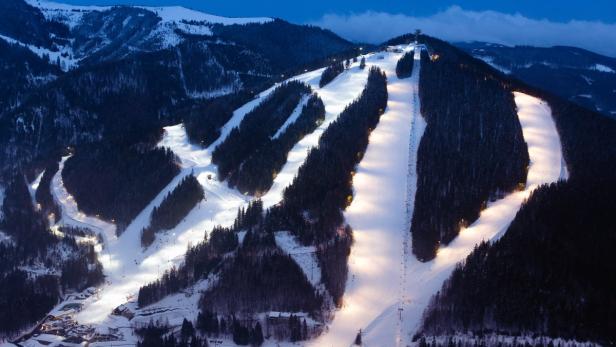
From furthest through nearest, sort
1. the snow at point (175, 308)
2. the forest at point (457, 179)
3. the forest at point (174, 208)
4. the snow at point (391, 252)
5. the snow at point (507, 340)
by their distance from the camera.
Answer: the forest at point (174, 208) → the forest at point (457, 179) → the snow at point (175, 308) → the snow at point (391, 252) → the snow at point (507, 340)

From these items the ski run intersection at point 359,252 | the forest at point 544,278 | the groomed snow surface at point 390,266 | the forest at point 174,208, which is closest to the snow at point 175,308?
the ski run intersection at point 359,252

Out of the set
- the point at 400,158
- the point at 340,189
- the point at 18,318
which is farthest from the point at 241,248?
the point at 400,158

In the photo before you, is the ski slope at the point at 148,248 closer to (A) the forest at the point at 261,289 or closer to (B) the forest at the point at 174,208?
(B) the forest at the point at 174,208

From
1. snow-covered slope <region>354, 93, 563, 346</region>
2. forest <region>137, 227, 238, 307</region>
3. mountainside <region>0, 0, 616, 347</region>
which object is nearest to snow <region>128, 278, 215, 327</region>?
mountainside <region>0, 0, 616, 347</region>

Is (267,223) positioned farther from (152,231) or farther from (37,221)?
(37,221)

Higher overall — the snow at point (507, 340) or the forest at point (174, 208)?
the forest at point (174, 208)

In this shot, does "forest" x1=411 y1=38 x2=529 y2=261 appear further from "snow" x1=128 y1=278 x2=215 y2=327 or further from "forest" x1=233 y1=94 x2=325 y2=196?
"snow" x1=128 y1=278 x2=215 y2=327

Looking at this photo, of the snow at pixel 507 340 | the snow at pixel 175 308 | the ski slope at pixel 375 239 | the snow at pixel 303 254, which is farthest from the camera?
the snow at pixel 303 254
